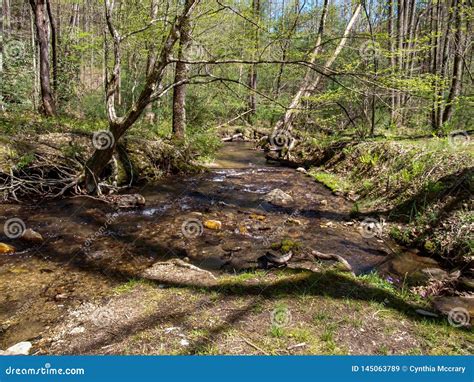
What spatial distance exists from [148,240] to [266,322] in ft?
10.2

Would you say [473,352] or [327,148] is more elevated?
[327,148]

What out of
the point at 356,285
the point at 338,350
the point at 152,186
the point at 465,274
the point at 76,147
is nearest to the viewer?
the point at 338,350

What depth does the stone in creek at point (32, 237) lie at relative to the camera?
199 inches

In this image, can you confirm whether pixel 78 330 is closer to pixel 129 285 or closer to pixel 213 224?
pixel 129 285

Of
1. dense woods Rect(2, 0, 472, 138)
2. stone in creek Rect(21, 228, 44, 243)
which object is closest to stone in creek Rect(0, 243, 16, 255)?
stone in creek Rect(21, 228, 44, 243)

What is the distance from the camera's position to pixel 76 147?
26.2 feet

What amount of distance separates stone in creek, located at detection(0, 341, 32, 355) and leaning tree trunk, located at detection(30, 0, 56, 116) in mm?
10841

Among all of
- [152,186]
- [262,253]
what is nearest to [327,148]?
[152,186]

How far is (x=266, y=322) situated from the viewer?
2971 mm

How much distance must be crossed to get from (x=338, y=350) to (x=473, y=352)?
44.1 inches

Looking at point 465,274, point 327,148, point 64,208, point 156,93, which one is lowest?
point 465,274

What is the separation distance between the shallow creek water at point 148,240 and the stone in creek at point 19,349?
0.47ft

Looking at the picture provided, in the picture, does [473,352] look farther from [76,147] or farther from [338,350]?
[76,147]

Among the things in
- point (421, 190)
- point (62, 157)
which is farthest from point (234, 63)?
point (62, 157)
